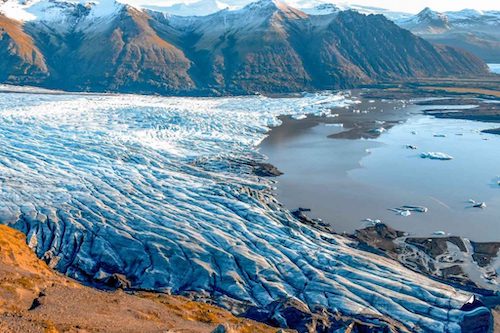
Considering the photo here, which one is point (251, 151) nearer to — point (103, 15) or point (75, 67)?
point (75, 67)

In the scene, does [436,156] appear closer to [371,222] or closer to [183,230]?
[371,222]

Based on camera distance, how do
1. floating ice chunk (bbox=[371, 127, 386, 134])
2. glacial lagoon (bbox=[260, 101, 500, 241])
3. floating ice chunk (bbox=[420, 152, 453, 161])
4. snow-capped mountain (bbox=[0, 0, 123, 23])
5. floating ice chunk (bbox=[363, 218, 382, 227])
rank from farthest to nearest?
snow-capped mountain (bbox=[0, 0, 123, 23]) → floating ice chunk (bbox=[371, 127, 386, 134]) → floating ice chunk (bbox=[420, 152, 453, 161]) → glacial lagoon (bbox=[260, 101, 500, 241]) → floating ice chunk (bbox=[363, 218, 382, 227])

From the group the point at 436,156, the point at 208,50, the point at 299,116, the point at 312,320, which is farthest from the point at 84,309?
the point at 208,50

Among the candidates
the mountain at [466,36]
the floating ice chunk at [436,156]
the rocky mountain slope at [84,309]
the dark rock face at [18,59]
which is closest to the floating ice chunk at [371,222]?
the rocky mountain slope at [84,309]

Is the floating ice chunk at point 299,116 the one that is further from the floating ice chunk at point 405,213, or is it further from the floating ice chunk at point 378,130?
the floating ice chunk at point 405,213

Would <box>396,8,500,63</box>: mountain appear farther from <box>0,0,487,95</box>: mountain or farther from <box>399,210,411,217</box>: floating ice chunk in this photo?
<box>399,210,411,217</box>: floating ice chunk

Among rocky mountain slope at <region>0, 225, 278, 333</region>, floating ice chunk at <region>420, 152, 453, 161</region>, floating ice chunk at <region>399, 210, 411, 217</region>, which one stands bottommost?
floating ice chunk at <region>420, 152, 453, 161</region>

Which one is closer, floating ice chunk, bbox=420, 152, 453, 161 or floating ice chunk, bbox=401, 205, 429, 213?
floating ice chunk, bbox=401, 205, 429, 213

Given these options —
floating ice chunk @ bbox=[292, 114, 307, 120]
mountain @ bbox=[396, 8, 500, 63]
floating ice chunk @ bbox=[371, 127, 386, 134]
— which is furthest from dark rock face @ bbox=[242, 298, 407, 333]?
mountain @ bbox=[396, 8, 500, 63]
